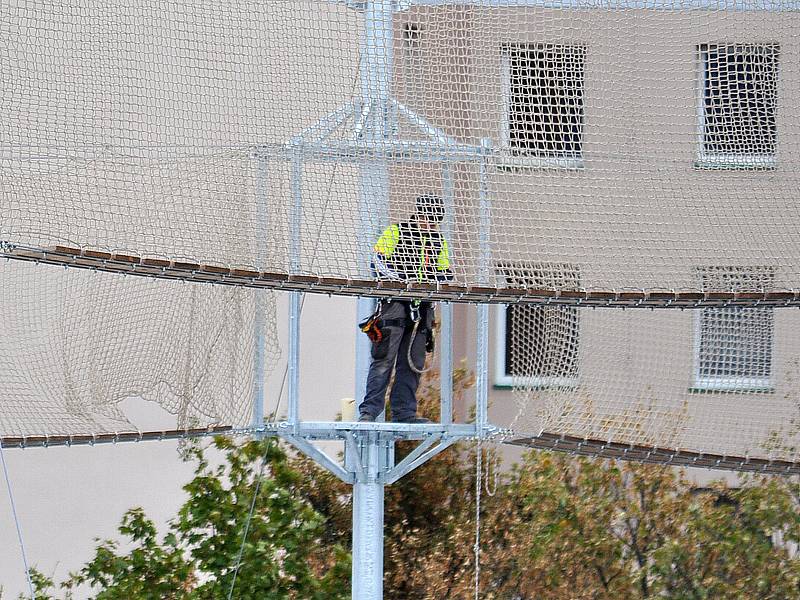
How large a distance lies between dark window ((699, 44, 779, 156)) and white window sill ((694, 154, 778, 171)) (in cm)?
2

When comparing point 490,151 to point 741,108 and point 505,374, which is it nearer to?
point 741,108

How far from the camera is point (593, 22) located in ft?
21.3

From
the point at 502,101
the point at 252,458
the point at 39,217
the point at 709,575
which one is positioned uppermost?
the point at 502,101

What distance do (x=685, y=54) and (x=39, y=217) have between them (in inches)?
117

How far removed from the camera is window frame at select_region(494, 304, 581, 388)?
6766 millimetres

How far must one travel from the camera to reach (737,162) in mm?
6523

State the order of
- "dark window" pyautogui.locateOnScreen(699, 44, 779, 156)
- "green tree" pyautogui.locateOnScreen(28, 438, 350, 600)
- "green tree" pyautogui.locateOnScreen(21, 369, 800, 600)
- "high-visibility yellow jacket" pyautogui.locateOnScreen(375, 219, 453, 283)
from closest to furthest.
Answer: "high-visibility yellow jacket" pyautogui.locateOnScreen(375, 219, 453, 283) → "dark window" pyautogui.locateOnScreen(699, 44, 779, 156) → "green tree" pyautogui.locateOnScreen(28, 438, 350, 600) → "green tree" pyautogui.locateOnScreen(21, 369, 800, 600)

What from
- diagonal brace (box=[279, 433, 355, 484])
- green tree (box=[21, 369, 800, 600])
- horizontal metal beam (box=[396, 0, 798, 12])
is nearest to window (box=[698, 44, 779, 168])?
horizontal metal beam (box=[396, 0, 798, 12])

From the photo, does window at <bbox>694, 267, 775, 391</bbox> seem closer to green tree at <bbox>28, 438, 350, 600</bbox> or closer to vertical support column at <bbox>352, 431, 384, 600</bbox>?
vertical support column at <bbox>352, 431, 384, 600</bbox>

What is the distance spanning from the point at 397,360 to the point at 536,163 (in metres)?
1.36

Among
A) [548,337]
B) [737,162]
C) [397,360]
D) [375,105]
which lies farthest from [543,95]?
[397,360]

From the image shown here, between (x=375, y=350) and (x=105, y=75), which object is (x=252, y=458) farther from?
(x=105, y=75)

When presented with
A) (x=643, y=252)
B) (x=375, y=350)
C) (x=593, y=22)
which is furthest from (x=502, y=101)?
(x=375, y=350)

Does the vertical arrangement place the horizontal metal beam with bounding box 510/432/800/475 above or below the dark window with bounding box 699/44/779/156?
below
